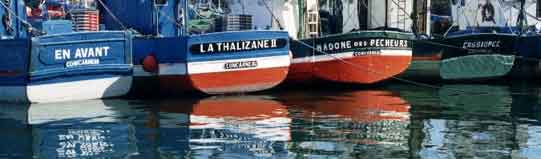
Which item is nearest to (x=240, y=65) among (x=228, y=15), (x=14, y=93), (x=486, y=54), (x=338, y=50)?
(x=228, y=15)

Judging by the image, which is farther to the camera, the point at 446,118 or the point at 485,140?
the point at 446,118

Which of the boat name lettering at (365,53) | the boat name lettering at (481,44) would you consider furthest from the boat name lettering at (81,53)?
the boat name lettering at (481,44)

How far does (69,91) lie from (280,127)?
18.2 feet

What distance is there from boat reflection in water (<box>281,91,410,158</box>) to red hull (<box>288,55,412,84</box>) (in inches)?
32.1

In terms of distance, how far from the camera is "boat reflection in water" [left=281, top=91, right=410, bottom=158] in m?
11.8

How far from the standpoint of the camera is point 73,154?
11.4m

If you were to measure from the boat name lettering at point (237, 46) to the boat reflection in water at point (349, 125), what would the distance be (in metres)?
1.27

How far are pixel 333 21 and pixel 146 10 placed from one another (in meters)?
7.35

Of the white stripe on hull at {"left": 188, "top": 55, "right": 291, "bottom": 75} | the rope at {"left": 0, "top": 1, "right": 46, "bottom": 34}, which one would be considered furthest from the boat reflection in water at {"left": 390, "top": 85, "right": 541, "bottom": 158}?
the rope at {"left": 0, "top": 1, "right": 46, "bottom": 34}

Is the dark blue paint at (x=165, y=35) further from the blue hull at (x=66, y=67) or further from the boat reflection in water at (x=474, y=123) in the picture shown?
the boat reflection in water at (x=474, y=123)

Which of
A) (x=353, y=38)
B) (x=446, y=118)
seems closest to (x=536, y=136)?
(x=446, y=118)

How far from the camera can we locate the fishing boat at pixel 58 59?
16672mm

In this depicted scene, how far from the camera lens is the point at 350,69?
20.7 meters

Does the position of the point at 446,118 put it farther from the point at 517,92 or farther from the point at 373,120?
the point at 517,92
